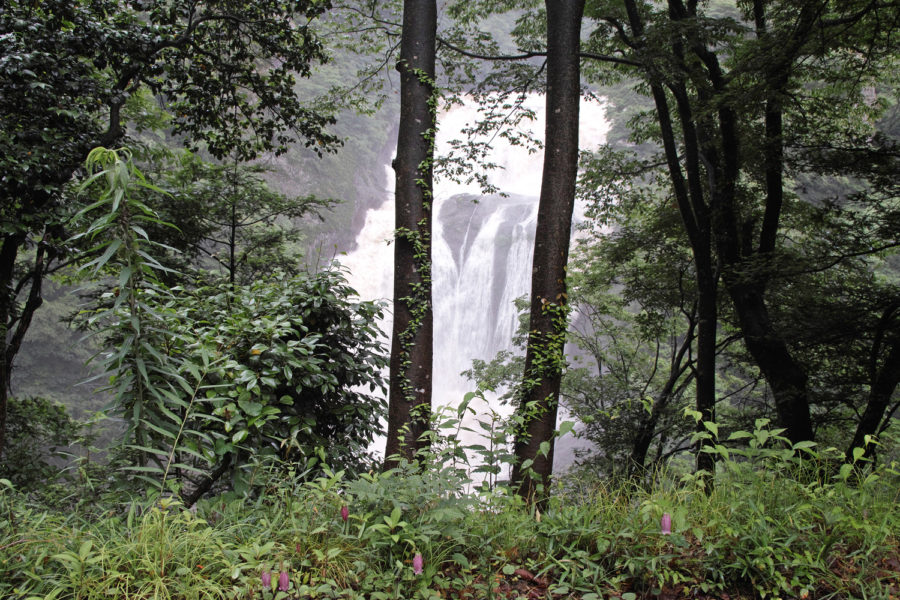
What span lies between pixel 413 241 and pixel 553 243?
3.75 feet

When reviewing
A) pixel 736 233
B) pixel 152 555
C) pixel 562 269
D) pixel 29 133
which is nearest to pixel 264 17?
pixel 29 133

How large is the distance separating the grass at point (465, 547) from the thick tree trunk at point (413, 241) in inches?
73.9

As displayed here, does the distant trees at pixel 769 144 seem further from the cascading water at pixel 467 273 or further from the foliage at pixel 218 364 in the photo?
the cascading water at pixel 467 273

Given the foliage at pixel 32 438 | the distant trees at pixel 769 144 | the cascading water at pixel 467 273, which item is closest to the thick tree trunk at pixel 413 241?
the distant trees at pixel 769 144

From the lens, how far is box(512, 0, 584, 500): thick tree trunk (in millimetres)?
3740

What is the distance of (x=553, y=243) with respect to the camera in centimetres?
395

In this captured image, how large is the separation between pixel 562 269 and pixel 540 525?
219 centimetres

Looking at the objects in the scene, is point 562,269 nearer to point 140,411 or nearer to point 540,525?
point 540,525

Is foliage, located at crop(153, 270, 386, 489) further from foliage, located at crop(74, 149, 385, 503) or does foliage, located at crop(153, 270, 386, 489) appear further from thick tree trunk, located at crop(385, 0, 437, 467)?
thick tree trunk, located at crop(385, 0, 437, 467)

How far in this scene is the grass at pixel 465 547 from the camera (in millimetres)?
1642

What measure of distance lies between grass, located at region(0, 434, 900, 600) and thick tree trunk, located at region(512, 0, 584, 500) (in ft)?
4.89

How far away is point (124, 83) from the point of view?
499 cm

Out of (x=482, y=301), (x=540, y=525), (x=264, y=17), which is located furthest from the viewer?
(x=482, y=301)

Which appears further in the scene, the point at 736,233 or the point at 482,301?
the point at 482,301
